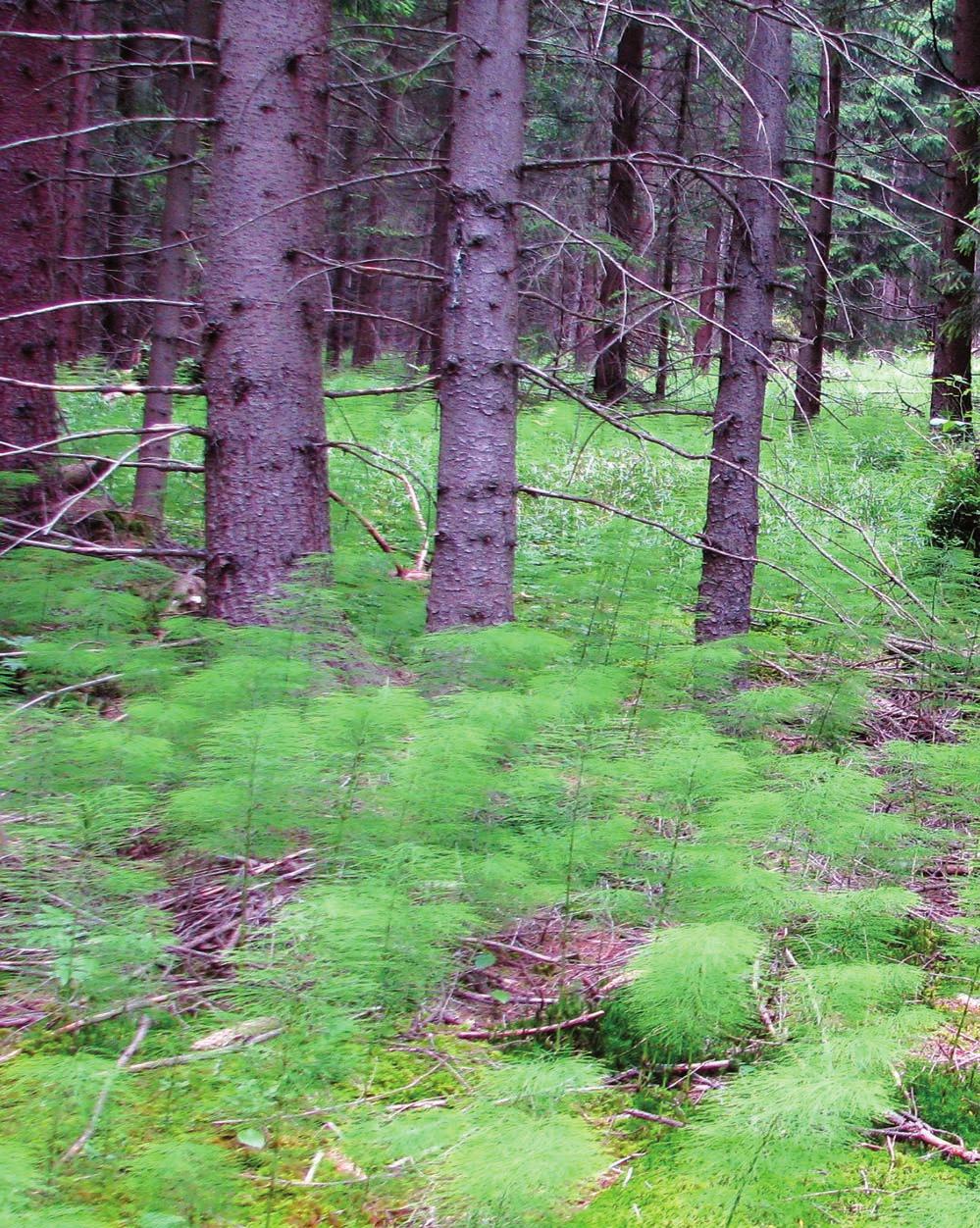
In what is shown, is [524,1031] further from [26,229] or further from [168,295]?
[168,295]

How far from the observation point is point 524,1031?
2961 millimetres

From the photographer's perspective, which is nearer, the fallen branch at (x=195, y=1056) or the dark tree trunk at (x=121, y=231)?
the fallen branch at (x=195, y=1056)

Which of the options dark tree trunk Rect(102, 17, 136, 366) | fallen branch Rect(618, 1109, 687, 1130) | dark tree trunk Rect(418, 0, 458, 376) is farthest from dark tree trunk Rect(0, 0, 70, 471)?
dark tree trunk Rect(102, 17, 136, 366)

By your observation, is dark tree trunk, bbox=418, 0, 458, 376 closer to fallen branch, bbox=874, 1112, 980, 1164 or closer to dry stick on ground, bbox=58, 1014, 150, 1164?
dry stick on ground, bbox=58, 1014, 150, 1164

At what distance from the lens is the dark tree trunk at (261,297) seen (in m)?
5.07

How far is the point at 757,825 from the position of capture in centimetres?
329

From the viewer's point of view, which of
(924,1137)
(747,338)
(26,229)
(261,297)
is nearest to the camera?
(924,1137)

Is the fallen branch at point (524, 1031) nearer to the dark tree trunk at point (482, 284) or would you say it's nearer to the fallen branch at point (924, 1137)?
the fallen branch at point (924, 1137)

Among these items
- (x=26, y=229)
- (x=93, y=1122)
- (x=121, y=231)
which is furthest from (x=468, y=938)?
(x=121, y=231)

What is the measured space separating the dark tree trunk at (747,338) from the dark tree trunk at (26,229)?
430 centimetres

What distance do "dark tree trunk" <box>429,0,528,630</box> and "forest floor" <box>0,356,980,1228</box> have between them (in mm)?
754

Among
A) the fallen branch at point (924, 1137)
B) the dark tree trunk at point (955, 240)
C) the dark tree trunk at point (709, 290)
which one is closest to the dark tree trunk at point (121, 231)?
the dark tree trunk at point (709, 290)

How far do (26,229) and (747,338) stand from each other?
466cm

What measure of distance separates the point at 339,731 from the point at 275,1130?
1.48 meters
